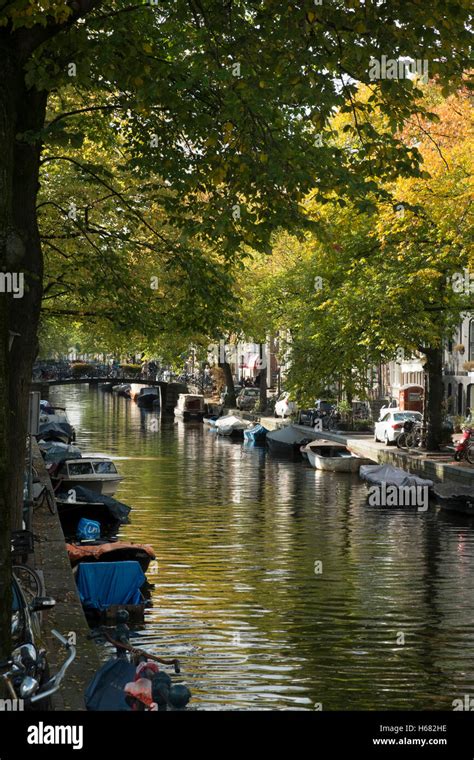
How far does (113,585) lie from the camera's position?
863 inches

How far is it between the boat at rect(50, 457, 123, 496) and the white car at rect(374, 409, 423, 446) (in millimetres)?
→ 14929

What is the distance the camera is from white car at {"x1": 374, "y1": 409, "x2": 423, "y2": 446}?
50.9 m

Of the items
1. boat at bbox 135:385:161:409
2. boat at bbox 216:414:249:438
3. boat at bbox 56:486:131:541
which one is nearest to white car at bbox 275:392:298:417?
boat at bbox 216:414:249:438

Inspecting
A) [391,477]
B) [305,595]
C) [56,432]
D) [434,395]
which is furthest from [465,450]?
[56,432]

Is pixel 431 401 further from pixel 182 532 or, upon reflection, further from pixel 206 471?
pixel 182 532

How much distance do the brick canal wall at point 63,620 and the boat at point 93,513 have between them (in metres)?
6.41

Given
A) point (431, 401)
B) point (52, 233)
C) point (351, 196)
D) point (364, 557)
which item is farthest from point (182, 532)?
point (351, 196)

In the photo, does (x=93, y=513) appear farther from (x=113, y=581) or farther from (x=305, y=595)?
(x=113, y=581)

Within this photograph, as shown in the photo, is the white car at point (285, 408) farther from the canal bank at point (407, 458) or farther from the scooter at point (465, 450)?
the scooter at point (465, 450)

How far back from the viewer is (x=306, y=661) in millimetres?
18641

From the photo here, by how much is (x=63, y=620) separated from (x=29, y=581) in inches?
57.1

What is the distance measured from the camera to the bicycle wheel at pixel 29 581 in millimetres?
14555

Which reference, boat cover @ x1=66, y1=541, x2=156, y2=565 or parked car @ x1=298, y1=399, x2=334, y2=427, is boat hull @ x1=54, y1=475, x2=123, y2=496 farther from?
parked car @ x1=298, y1=399, x2=334, y2=427

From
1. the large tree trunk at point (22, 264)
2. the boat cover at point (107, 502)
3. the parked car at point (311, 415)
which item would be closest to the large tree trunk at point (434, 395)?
the boat cover at point (107, 502)
